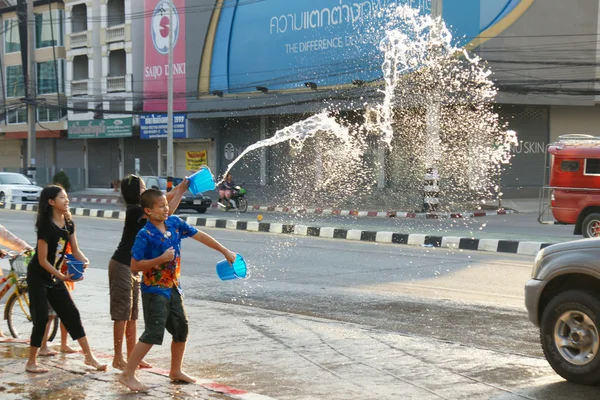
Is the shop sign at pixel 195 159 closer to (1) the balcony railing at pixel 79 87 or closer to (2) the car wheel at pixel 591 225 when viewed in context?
(1) the balcony railing at pixel 79 87

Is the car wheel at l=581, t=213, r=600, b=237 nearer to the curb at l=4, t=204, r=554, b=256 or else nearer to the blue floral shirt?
the curb at l=4, t=204, r=554, b=256

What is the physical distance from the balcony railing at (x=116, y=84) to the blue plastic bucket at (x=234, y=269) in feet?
137

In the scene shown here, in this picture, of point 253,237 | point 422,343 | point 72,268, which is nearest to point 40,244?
point 72,268

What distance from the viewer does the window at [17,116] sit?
53.4m

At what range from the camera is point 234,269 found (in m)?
5.98

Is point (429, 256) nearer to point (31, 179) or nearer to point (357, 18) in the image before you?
point (357, 18)

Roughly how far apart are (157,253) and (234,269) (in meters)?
0.58

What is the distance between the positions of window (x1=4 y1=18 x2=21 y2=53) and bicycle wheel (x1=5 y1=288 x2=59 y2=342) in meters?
48.6

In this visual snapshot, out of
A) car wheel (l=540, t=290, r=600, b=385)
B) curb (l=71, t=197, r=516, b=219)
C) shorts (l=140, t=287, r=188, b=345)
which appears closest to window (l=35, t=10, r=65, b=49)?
curb (l=71, t=197, r=516, b=219)

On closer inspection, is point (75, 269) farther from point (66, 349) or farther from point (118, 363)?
point (66, 349)

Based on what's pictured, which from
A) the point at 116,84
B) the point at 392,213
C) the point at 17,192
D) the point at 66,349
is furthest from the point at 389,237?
the point at 116,84

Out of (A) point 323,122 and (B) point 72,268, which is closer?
(B) point 72,268

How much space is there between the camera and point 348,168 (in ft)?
128

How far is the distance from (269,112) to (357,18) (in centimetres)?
624
